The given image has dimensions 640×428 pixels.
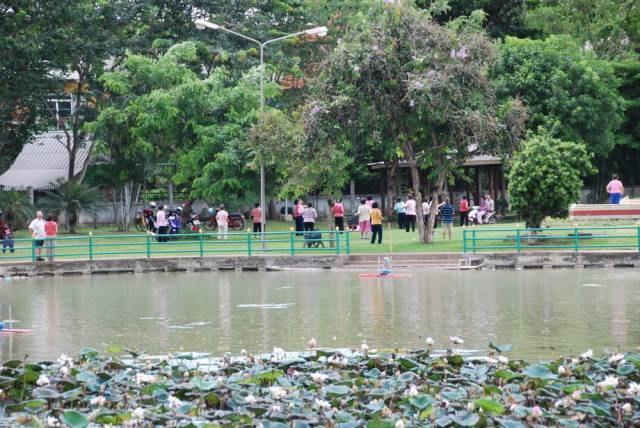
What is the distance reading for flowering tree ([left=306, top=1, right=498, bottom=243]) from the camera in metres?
34.9

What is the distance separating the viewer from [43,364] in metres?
11.9

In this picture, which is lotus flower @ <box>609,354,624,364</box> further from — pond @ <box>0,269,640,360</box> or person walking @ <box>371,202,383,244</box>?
person walking @ <box>371,202,383,244</box>

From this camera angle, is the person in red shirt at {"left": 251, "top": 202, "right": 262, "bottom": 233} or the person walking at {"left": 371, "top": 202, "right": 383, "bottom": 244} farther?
the person in red shirt at {"left": 251, "top": 202, "right": 262, "bottom": 233}

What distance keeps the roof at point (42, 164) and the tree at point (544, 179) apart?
25191 millimetres

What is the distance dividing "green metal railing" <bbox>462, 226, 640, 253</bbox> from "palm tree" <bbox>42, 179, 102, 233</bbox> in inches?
780

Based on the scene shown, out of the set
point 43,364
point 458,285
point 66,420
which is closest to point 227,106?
point 458,285

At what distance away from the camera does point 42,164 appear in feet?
185

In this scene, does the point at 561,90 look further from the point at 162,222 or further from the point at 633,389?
the point at 633,389

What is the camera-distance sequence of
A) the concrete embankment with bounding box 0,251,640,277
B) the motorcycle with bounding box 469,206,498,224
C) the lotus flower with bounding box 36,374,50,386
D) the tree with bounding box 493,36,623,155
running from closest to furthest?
the lotus flower with bounding box 36,374,50,386 → the concrete embankment with bounding box 0,251,640,277 → the motorcycle with bounding box 469,206,498,224 → the tree with bounding box 493,36,623,155

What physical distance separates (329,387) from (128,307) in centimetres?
1300

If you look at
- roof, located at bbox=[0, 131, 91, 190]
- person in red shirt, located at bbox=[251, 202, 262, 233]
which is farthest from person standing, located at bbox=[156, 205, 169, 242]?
roof, located at bbox=[0, 131, 91, 190]

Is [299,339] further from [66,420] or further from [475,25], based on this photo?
[475,25]

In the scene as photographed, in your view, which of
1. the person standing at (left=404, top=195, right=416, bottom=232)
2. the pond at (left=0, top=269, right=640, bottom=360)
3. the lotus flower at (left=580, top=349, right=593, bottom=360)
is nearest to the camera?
→ the lotus flower at (left=580, top=349, right=593, bottom=360)

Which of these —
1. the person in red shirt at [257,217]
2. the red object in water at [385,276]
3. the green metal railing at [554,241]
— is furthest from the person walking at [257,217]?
the red object in water at [385,276]
